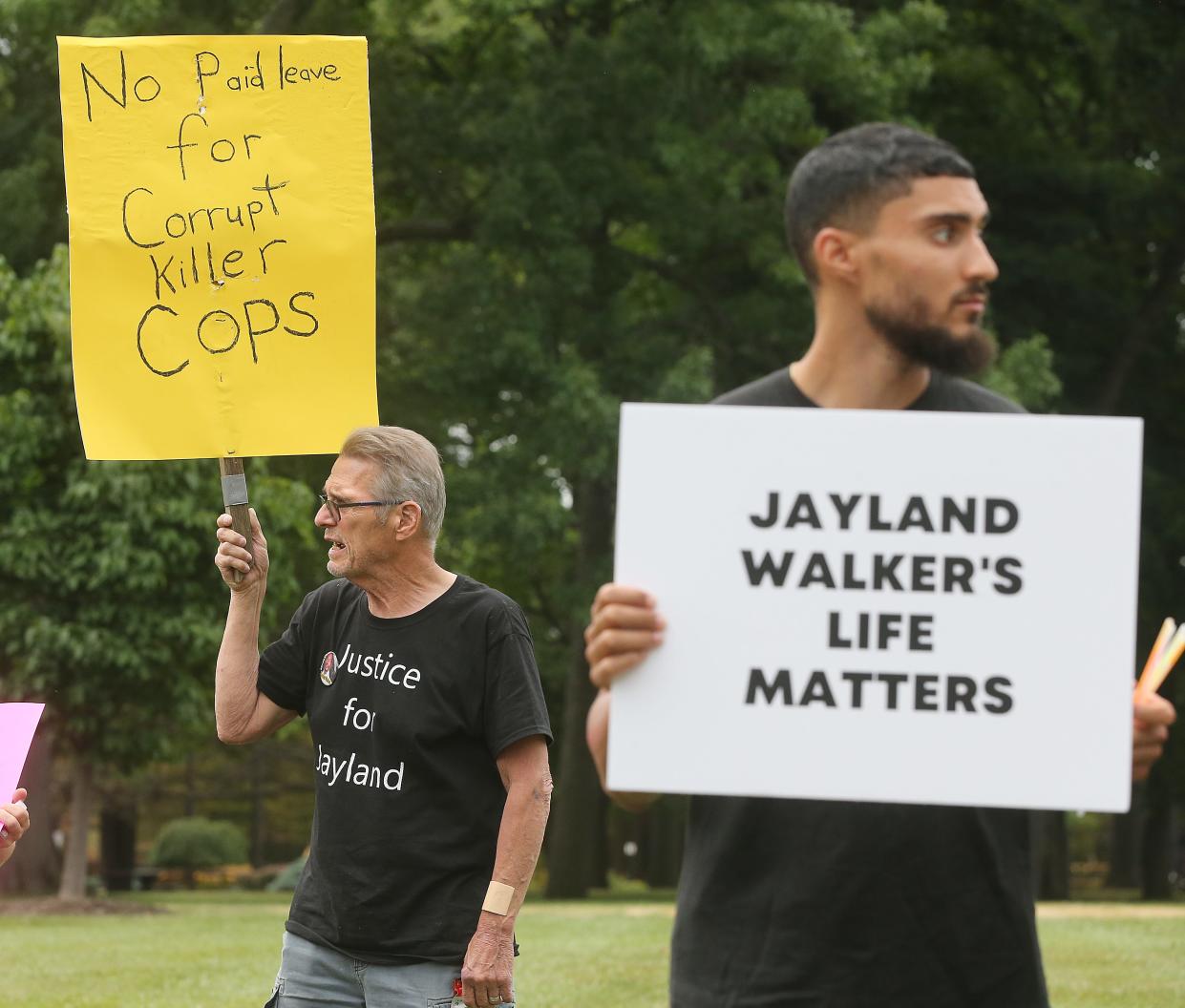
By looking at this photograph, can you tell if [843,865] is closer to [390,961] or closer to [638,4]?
[390,961]

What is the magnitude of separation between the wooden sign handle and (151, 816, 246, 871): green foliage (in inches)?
1405

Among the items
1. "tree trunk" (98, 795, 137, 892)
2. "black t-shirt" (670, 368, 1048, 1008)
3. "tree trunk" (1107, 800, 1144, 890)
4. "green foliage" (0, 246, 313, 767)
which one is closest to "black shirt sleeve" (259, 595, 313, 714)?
"black t-shirt" (670, 368, 1048, 1008)

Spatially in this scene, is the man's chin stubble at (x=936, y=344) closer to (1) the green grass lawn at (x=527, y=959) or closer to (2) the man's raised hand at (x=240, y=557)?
(2) the man's raised hand at (x=240, y=557)

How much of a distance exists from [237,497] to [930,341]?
1985 millimetres

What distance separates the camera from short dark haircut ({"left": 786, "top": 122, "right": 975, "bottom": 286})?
2.68m

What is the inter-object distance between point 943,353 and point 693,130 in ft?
71.2

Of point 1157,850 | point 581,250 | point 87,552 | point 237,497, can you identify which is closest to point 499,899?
point 237,497

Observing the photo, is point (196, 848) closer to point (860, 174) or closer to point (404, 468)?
point (404, 468)

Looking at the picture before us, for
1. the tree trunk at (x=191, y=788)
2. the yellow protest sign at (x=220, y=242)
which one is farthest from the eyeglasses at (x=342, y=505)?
the tree trunk at (x=191, y=788)

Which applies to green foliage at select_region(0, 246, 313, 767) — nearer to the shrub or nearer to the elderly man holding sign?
the elderly man holding sign

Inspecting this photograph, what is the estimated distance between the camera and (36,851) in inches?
1044

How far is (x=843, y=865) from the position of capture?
2625mm

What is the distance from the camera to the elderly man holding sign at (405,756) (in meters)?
3.90

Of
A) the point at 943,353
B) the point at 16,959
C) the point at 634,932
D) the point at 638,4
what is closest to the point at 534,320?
the point at 638,4
